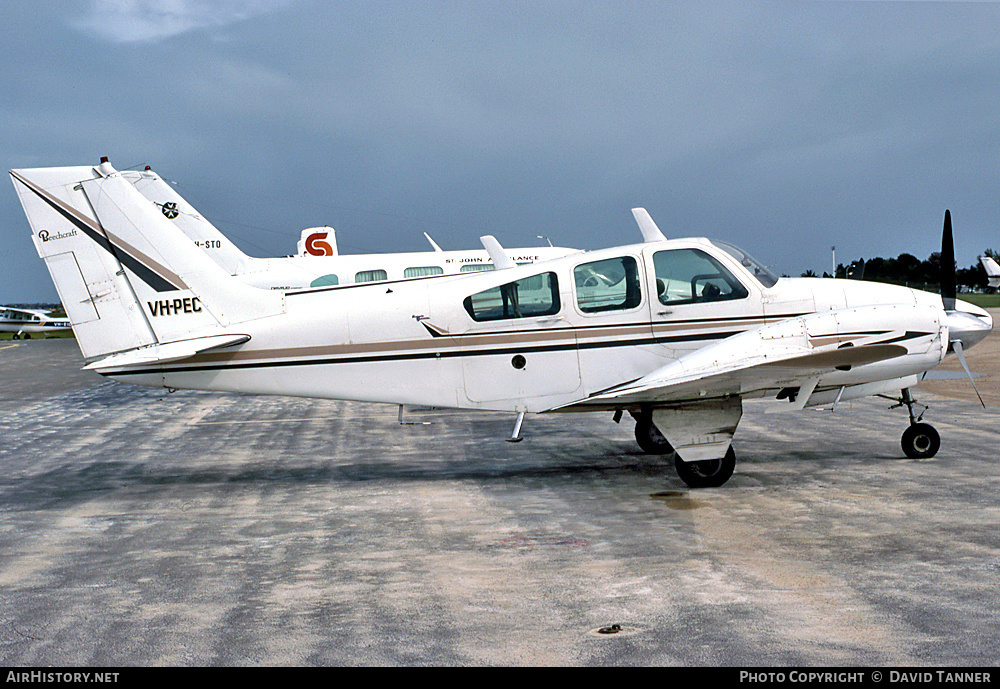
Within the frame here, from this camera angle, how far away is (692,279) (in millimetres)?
9664

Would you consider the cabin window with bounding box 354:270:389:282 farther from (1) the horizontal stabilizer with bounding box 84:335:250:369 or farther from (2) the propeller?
(2) the propeller

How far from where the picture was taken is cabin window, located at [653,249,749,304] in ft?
31.5

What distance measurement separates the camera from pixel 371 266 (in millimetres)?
22625

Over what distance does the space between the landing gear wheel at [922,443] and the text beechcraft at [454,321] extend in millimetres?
731

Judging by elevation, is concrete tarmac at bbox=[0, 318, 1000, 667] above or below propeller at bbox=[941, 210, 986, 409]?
below

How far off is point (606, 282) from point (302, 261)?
→ 46.4ft

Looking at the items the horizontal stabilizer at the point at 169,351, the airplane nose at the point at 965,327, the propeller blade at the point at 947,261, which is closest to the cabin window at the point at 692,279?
the airplane nose at the point at 965,327

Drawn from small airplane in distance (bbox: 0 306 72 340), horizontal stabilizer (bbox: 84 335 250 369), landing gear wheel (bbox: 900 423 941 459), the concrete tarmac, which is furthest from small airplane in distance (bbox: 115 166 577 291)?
small airplane in distance (bbox: 0 306 72 340)

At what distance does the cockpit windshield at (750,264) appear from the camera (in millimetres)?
9789

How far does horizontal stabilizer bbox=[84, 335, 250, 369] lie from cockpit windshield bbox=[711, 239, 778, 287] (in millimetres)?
5281

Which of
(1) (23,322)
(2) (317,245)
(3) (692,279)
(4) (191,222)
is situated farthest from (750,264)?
(1) (23,322)
